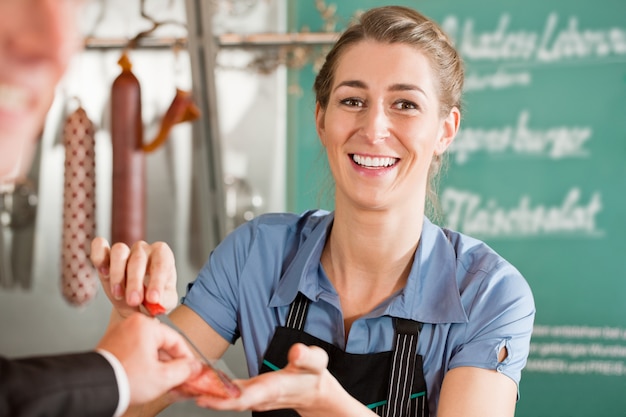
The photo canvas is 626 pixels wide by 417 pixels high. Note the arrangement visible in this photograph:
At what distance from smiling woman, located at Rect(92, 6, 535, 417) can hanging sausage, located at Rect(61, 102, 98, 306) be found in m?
0.78

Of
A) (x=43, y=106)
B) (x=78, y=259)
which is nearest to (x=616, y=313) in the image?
(x=78, y=259)

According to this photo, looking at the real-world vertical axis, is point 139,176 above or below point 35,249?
above

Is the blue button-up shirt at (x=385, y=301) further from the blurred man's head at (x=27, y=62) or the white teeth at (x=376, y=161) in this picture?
the blurred man's head at (x=27, y=62)

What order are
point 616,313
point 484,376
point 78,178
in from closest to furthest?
point 484,376
point 78,178
point 616,313

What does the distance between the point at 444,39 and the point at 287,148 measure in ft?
4.20

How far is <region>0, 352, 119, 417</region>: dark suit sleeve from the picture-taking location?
0.60 metres

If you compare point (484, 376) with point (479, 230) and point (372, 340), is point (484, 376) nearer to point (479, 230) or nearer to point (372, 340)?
point (372, 340)

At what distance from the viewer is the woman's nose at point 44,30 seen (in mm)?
565

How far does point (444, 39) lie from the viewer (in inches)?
55.0

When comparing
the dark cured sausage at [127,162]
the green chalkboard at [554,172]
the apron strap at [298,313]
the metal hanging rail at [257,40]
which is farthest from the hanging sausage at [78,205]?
the apron strap at [298,313]

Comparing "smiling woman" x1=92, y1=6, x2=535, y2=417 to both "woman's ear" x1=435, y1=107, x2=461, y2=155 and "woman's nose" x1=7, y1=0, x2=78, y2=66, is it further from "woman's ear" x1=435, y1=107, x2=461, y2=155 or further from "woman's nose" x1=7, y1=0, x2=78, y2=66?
"woman's nose" x1=7, y1=0, x2=78, y2=66

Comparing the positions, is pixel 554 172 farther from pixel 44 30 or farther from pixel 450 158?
pixel 44 30

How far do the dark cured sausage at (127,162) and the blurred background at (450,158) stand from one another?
28cm

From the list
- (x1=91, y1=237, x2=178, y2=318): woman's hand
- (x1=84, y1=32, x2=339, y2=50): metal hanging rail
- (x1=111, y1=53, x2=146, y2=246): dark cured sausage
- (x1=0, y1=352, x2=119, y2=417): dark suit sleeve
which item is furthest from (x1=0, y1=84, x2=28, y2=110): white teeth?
(x1=84, y1=32, x2=339, y2=50): metal hanging rail
